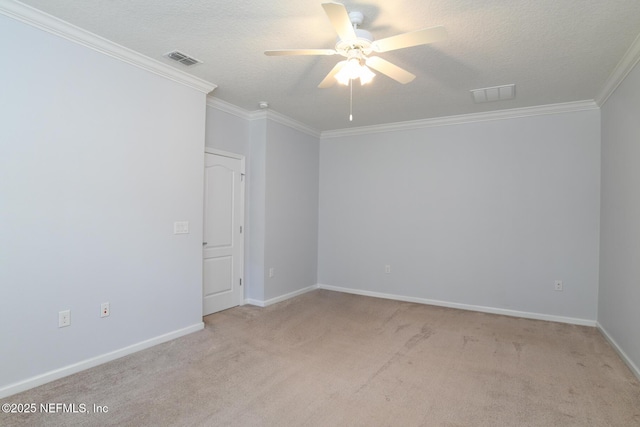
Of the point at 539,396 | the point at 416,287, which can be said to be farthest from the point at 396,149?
the point at 539,396

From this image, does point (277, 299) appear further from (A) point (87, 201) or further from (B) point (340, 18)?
(B) point (340, 18)

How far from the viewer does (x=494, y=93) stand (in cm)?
367

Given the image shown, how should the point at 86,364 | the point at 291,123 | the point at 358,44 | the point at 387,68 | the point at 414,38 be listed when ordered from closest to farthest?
the point at 414,38 → the point at 358,44 → the point at 387,68 → the point at 86,364 → the point at 291,123

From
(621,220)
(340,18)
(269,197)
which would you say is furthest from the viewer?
(269,197)

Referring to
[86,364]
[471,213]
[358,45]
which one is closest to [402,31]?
[358,45]

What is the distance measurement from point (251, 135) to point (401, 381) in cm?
345

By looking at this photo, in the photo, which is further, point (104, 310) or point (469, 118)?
point (469, 118)

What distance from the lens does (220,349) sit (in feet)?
10.2

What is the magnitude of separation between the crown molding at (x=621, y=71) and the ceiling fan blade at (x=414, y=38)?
5.73ft

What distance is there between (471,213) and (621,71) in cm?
208

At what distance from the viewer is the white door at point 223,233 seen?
407 centimetres

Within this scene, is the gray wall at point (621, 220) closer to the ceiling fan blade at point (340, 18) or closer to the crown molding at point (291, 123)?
the ceiling fan blade at point (340, 18)

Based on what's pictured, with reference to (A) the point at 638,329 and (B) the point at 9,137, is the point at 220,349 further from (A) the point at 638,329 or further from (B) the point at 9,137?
(A) the point at 638,329

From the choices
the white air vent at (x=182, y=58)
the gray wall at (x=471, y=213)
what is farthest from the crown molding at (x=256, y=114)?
the white air vent at (x=182, y=58)
